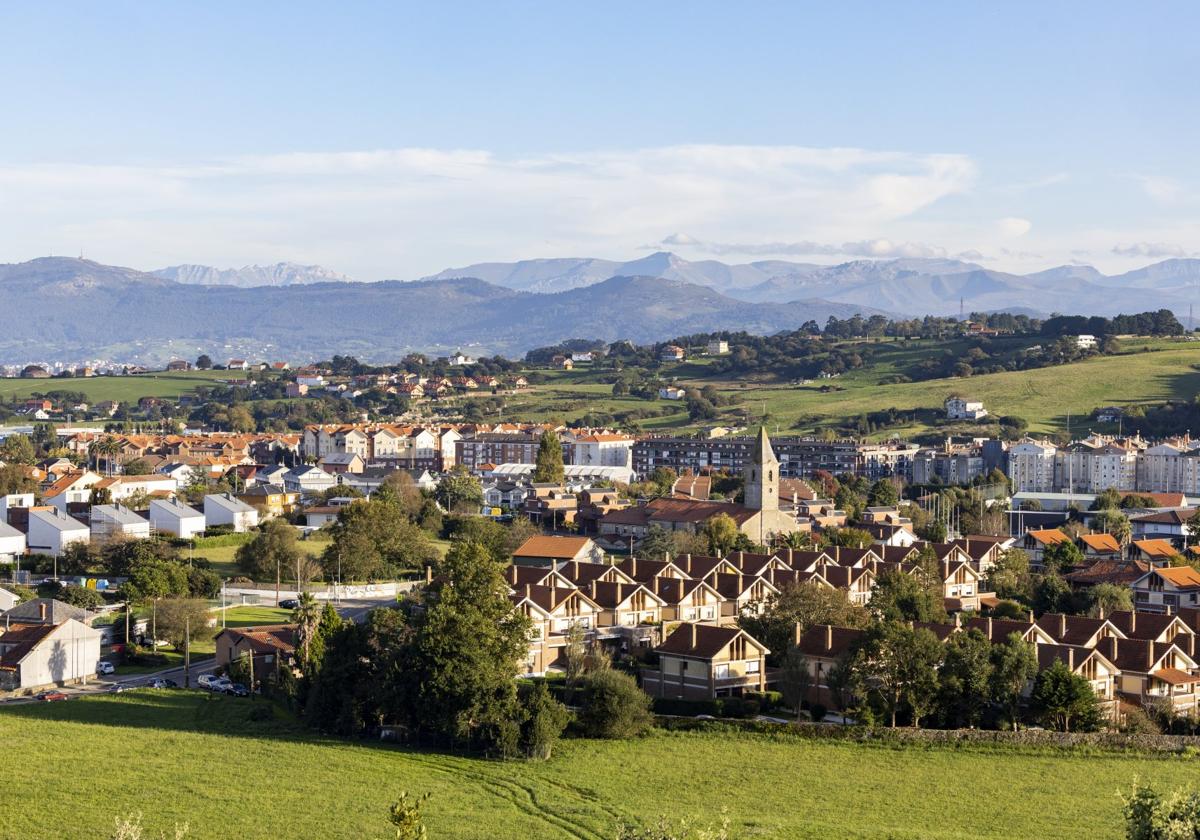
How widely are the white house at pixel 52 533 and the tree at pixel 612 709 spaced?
30161 mm

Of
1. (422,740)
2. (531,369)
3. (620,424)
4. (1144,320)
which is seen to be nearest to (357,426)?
(620,424)

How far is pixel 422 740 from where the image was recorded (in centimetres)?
3312

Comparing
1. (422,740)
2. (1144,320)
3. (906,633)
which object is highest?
(1144,320)

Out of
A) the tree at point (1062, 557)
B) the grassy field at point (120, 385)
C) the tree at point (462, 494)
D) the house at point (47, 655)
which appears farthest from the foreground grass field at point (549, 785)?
the grassy field at point (120, 385)

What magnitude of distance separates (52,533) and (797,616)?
103ft

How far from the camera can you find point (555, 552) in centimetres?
5503

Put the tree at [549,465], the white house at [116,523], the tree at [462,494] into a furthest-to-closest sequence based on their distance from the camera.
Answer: the tree at [549,465] < the tree at [462,494] < the white house at [116,523]

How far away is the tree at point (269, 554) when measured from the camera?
5378 centimetres

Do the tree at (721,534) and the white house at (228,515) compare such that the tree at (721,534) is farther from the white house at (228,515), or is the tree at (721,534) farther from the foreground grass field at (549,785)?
the foreground grass field at (549,785)

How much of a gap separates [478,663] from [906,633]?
8823 mm

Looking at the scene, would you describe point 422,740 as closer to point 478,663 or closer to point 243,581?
point 478,663

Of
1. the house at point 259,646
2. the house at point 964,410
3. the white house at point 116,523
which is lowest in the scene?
the house at point 259,646

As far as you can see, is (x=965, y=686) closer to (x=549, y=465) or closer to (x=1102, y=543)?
(x=1102, y=543)

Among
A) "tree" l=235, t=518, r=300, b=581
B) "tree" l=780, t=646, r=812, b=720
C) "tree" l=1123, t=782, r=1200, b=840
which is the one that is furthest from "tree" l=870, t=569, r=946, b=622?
"tree" l=235, t=518, r=300, b=581
